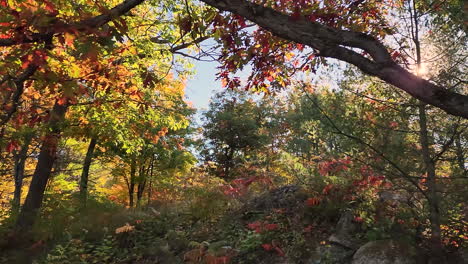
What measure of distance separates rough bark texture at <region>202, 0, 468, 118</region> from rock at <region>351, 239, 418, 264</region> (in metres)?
3.39

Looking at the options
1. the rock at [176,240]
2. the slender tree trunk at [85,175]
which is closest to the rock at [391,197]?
the rock at [176,240]

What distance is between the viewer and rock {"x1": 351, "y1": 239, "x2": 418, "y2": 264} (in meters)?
4.67

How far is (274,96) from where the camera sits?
4547 millimetres

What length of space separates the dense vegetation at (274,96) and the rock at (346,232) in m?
0.02

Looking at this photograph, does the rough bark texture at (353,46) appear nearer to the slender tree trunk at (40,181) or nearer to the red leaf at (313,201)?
the red leaf at (313,201)

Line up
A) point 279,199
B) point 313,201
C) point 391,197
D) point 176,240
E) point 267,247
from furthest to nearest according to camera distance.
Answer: point 279,199 < point 176,240 < point 313,201 < point 391,197 < point 267,247

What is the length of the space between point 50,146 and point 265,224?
531 cm

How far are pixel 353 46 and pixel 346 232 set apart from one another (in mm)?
4389

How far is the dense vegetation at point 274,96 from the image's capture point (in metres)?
2.61

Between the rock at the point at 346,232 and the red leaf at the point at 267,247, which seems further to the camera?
the red leaf at the point at 267,247

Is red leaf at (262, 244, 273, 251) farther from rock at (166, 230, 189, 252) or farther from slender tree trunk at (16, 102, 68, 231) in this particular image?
slender tree trunk at (16, 102, 68, 231)

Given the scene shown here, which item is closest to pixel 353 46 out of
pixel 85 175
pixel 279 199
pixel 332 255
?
pixel 332 255

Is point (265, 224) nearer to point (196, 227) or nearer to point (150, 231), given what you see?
point (196, 227)

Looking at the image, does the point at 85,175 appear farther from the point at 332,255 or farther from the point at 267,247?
the point at 332,255
